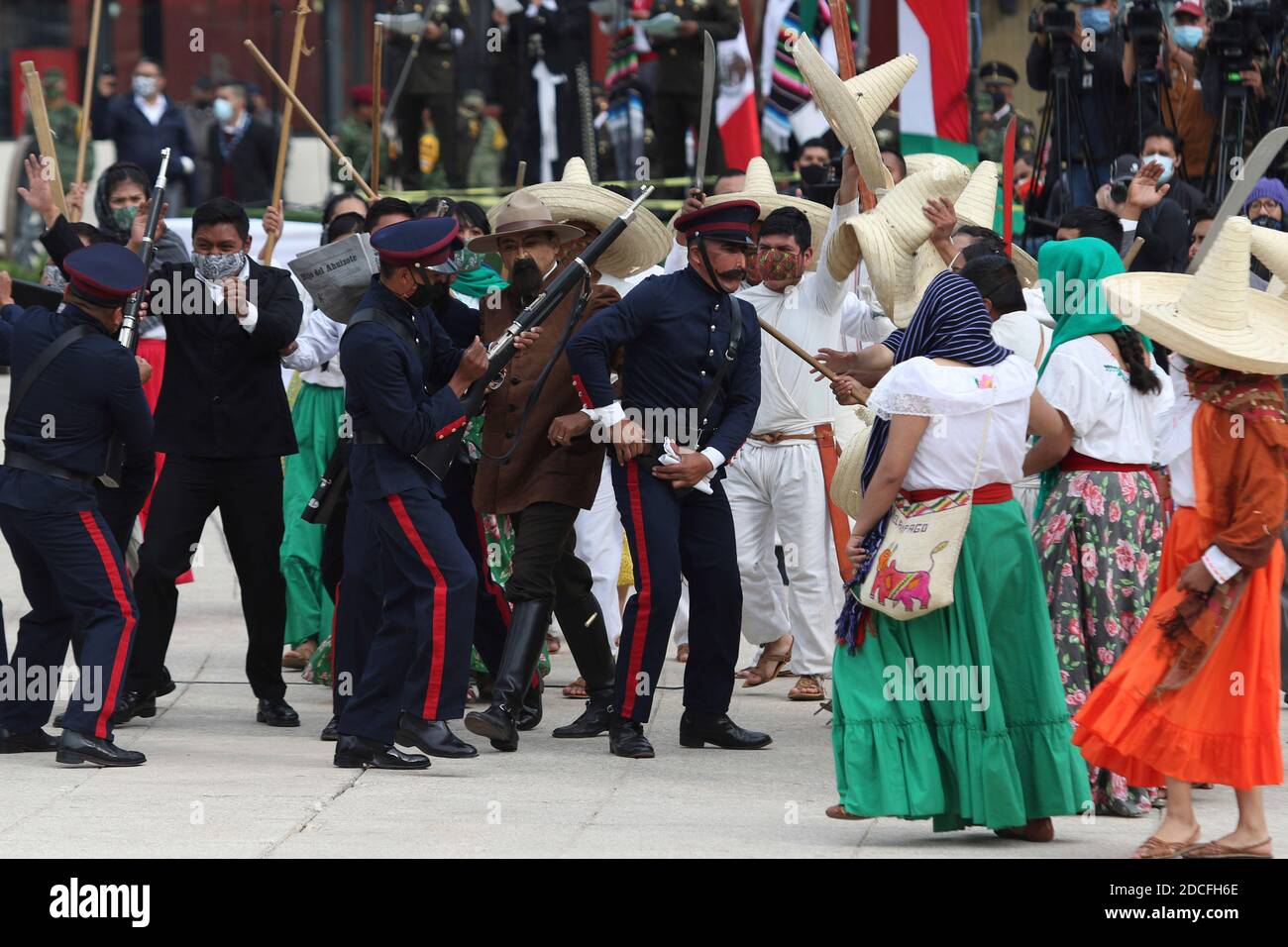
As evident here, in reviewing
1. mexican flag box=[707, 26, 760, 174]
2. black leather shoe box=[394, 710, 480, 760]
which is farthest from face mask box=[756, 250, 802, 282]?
mexican flag box=[707, 26, 760, 174]

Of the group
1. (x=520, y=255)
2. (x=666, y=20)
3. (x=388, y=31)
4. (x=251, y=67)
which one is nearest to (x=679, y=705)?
(x=520, y=255)

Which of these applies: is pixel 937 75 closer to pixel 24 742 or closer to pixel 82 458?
pixel 82 458

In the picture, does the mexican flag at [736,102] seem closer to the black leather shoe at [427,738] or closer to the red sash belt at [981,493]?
the black leather shoe at [427,738]

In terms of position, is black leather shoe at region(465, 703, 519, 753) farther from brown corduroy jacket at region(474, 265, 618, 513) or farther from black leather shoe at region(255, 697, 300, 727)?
black leather shoe at region(255, 697, 300, 727)

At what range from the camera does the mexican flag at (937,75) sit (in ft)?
43.1

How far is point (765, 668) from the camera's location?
9.11 metres

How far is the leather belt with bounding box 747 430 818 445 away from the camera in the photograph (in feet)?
29.0

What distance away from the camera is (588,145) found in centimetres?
1593

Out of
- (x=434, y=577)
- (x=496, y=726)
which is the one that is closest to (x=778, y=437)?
(x=496, y=726)

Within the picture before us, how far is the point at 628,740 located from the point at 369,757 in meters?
0.95

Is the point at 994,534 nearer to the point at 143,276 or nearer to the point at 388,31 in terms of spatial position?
the point at 143,276

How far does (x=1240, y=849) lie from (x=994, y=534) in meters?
1.11

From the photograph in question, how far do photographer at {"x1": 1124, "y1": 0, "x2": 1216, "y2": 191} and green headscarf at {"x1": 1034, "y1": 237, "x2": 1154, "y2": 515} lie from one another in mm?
5088

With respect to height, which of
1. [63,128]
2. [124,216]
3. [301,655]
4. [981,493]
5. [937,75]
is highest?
[937,75]
